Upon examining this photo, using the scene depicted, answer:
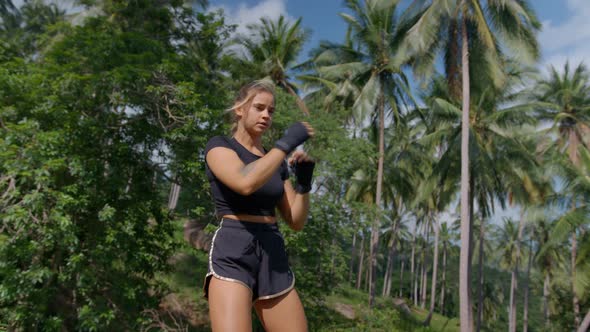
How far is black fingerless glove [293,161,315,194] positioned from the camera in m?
2.04

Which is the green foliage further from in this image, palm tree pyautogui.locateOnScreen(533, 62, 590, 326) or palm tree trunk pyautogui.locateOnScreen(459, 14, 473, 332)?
palm tree pyautogui.locateOnScreen(533, 62, 590, 326)

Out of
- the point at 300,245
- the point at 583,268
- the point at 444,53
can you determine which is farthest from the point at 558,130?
the point at 300,245

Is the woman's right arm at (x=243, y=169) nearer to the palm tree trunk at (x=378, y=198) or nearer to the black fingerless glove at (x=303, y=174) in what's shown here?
the black fingerless glove at (x=303, y=174)

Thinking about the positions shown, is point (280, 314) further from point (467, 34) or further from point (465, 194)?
point (467, 34)

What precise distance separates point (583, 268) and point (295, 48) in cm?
1625

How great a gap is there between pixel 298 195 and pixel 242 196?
36 cm

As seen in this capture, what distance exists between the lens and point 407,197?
2788 centimetres

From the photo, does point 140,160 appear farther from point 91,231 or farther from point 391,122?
point 391,122

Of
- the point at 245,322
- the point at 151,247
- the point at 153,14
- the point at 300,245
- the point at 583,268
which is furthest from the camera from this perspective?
the point at 583,268

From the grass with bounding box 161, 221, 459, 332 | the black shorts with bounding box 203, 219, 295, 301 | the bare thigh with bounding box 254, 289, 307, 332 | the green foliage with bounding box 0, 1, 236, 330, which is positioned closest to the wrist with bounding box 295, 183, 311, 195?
the black shorts with bounding box 203, 219, 295, 301

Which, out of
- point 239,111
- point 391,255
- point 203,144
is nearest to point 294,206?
point 239,111

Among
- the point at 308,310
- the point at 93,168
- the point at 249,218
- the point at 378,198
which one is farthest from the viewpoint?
the point at 378,198

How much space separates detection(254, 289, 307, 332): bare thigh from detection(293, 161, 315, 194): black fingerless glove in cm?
52

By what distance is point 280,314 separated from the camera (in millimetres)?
1835
